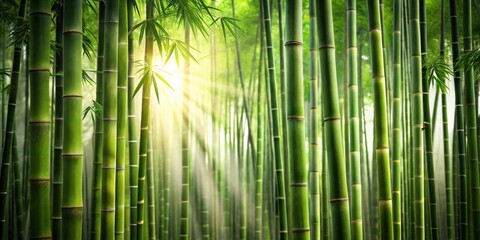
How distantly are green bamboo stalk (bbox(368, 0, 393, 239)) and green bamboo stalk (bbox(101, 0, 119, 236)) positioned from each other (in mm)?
1100

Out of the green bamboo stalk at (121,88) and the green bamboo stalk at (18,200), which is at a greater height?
the green bamboo stalk at (121,88)

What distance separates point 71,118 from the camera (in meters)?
1.64

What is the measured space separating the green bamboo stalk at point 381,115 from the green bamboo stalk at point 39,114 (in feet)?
4.09

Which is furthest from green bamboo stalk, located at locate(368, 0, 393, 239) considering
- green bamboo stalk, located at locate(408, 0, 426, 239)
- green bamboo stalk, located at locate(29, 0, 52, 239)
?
green bamboo stalk, located at locate(29, 0, 52, 239)

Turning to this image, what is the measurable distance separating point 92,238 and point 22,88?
600cm

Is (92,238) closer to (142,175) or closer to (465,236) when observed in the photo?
(142,175)

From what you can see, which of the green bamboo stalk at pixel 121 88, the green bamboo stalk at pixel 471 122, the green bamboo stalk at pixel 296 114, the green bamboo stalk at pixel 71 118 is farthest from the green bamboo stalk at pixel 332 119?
the green bamboo stalk at pixel 471 122

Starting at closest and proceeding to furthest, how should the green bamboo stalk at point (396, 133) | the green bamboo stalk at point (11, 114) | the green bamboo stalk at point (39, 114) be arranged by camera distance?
1. the green bamboo stalk at point (39, 114)
2. the green bamboo stalk at point (396, 133)
3. the green bamboo stalk at point (11, 114)

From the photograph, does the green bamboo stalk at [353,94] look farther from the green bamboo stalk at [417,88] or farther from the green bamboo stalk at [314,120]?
the green bamboo stalk at [417,88]

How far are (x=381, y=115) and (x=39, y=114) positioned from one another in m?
1.30

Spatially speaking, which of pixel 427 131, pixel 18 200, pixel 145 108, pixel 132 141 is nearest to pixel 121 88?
pixel 145 108

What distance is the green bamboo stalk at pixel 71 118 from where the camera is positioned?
1.63 metres

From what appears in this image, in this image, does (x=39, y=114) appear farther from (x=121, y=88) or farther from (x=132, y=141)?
(x=132, y=141)

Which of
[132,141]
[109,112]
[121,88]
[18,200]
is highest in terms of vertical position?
[121,88]
